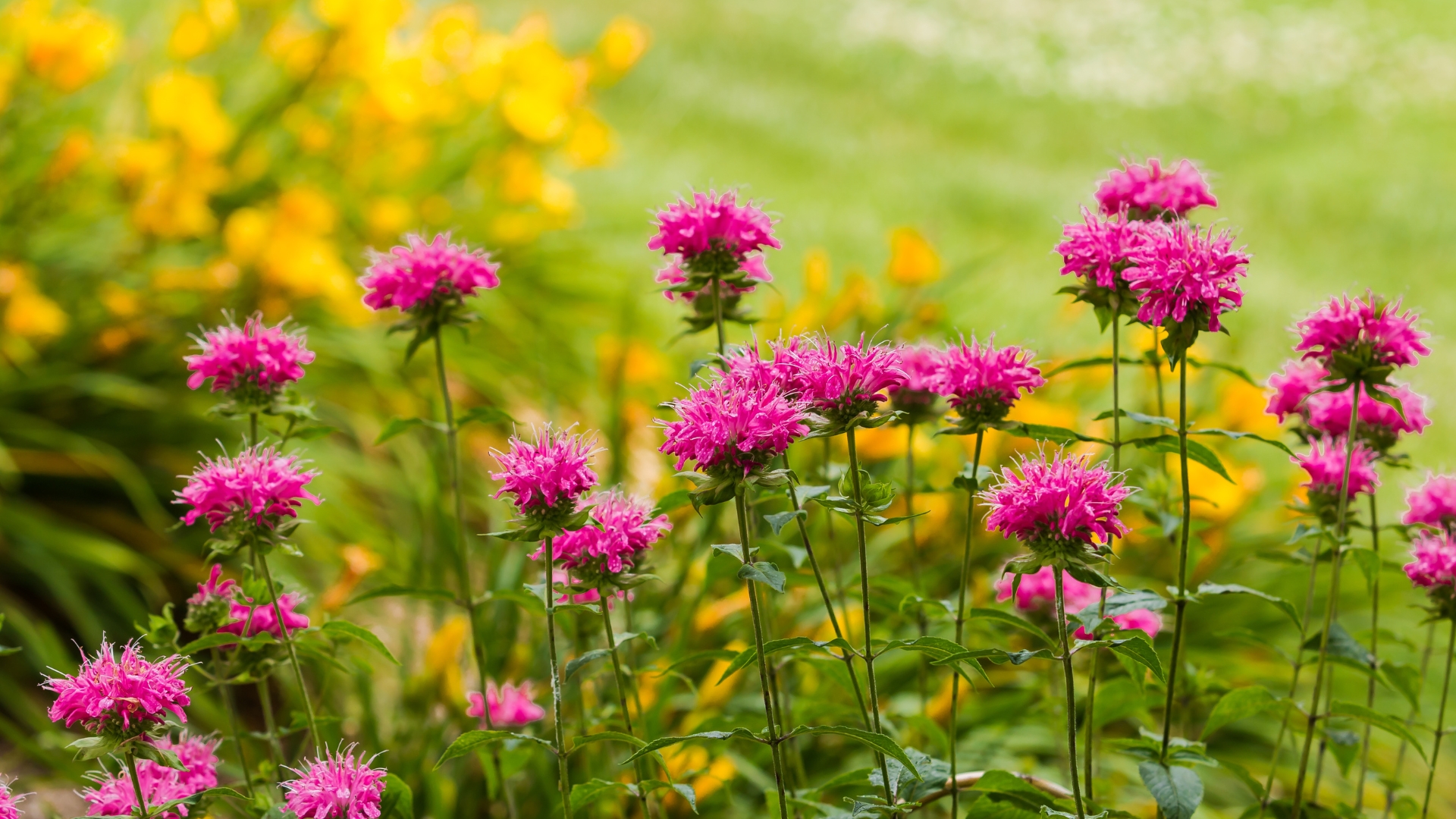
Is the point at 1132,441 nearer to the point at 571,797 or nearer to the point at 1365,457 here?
the point at 1365,457

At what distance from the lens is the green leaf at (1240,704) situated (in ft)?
4.34

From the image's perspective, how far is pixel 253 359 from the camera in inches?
53.8

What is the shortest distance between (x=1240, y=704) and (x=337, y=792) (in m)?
0.95

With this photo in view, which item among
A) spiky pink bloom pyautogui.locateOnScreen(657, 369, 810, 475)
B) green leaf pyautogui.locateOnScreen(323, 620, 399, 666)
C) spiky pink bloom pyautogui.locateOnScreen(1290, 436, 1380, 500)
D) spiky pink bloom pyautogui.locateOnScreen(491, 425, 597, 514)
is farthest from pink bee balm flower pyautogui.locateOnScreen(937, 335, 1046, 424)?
green leaf pyautogui.locateOnScreen(323, 620, 399, 666)

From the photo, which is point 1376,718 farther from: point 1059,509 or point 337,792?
point 337,792

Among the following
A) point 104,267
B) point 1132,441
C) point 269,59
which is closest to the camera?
point 1132,441

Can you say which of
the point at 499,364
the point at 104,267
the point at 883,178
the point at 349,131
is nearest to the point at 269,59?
the point at 349,131

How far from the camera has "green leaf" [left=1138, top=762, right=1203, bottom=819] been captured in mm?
1170

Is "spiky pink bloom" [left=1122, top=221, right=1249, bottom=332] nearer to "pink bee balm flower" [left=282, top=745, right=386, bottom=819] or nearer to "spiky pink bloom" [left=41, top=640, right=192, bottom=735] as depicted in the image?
"pink bee balm flower" [left=282, top=745, right=386, bottom=819]

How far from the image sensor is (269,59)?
462 centimetres

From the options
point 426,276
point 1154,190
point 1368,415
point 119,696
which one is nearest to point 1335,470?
point 1368,415

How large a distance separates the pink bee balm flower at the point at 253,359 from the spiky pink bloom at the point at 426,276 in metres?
0.10

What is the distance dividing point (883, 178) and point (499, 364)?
4.43 metres

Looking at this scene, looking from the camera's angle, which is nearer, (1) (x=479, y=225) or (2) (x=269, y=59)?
(1) (x=479, y=225)
